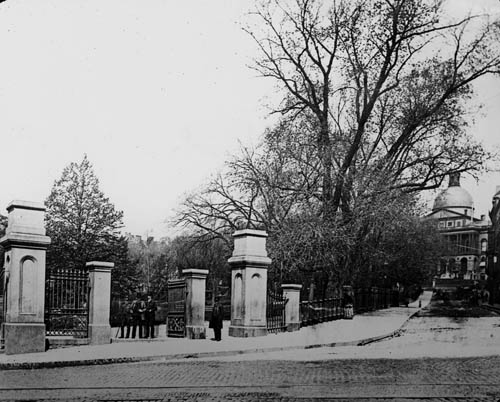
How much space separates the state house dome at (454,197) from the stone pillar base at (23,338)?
21951 millimetres

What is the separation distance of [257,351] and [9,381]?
6779mm

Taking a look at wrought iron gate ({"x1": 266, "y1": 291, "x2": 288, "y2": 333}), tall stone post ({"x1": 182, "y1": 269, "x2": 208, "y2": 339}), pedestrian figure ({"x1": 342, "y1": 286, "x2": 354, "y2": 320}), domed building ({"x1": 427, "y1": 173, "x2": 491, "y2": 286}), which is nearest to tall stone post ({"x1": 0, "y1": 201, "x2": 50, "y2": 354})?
tall stone post ({"x1": 182, "y1": 269, "x2": 208, "y2": 339})

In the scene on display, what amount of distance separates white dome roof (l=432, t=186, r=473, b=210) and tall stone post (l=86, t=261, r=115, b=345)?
19.5 m

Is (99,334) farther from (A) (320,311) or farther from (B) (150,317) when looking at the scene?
(A) (320,311)

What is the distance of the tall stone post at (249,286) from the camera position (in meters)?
20.1

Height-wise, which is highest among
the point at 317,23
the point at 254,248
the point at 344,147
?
the point at 317,23

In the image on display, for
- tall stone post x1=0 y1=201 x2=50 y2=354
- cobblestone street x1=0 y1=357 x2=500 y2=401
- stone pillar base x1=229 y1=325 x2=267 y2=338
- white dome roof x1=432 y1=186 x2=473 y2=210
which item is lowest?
stone pillar base x1=229 y1=325 x2=267 y2=338

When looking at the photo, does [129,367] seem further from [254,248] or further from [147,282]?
[147,282]

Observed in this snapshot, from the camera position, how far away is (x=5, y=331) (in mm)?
14898

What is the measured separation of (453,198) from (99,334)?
2483 cm

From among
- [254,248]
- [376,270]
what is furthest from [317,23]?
[376,270]

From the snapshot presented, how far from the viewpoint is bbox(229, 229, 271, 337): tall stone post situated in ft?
66.0

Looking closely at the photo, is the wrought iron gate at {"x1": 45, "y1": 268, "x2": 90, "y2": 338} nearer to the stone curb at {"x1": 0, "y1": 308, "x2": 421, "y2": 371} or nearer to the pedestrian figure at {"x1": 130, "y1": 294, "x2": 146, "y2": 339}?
the pedestrian figure at {"x1": 130, "y1": 294, "x2": 146, "y2": 339}

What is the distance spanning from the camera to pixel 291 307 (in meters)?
22.4
